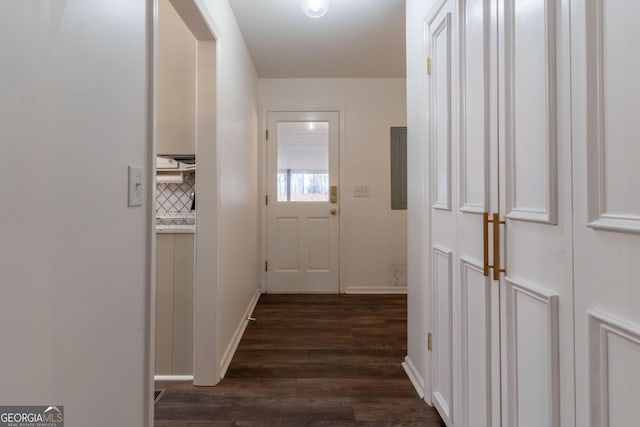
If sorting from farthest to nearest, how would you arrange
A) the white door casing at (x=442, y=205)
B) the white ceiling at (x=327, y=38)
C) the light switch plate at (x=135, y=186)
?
the white ceiling at (x=327, y=38) < the white door casing at (x=442, y=205) < the light switch plate at (x=135, y=186)

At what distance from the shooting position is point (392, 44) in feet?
9.45

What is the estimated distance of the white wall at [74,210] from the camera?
0.60 meters

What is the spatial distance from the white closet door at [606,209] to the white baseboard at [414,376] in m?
1.08

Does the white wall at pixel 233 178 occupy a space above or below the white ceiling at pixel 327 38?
below

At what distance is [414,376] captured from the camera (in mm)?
1846

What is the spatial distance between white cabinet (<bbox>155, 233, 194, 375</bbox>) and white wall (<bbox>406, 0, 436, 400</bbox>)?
1.36 meters

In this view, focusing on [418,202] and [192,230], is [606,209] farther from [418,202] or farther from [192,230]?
[192,230]

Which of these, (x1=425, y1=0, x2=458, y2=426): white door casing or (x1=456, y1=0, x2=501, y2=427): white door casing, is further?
(x1=425, y1=0, x2=458, y2=426): white door casing

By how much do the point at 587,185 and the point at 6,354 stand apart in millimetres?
1234

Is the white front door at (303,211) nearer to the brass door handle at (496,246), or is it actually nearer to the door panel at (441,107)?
the door panel at (441,107)

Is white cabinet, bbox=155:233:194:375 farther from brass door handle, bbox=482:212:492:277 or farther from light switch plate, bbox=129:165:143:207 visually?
brass door handle, bbox=482:212:492:277

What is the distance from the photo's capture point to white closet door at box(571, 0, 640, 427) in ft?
2.04

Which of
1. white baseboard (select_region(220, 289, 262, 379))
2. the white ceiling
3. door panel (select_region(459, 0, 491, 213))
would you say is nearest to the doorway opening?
white baseboard (select_region(220, 289, 262, 379))
